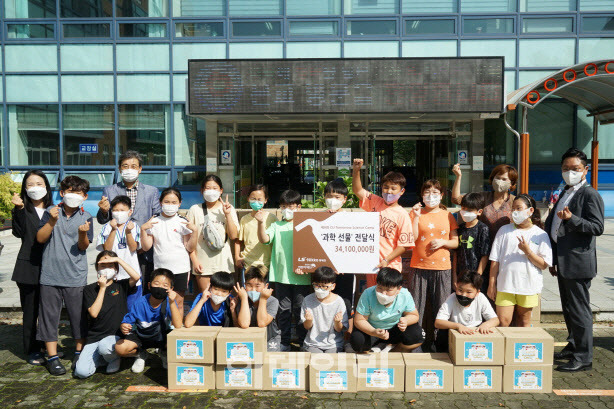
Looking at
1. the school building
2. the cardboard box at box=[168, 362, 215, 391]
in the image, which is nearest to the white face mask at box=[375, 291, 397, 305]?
the cardboard box at box=[168, 362, 215, 391]

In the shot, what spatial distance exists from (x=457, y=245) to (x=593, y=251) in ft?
3.98

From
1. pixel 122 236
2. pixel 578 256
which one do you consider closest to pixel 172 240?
pixel 122 236

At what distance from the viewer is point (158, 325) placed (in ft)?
16.4

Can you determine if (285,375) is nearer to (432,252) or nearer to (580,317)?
(432,252)

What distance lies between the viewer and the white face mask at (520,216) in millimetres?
4895

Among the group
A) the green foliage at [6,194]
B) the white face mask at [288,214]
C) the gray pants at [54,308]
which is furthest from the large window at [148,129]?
the white face mask at [288,214]

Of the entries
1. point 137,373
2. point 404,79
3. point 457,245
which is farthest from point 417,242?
point 404,79

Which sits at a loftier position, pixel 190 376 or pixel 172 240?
pixel 172 240

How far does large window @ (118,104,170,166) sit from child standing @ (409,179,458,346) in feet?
39.0

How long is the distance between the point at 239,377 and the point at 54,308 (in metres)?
1.86

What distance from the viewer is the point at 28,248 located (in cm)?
510

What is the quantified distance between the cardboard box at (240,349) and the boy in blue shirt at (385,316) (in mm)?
822

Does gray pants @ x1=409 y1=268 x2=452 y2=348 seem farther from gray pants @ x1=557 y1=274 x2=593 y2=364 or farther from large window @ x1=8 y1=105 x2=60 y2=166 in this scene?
large window @ x1=8 y1=105 x2=60 y2=166

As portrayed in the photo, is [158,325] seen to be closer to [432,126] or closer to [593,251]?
[593,251]
